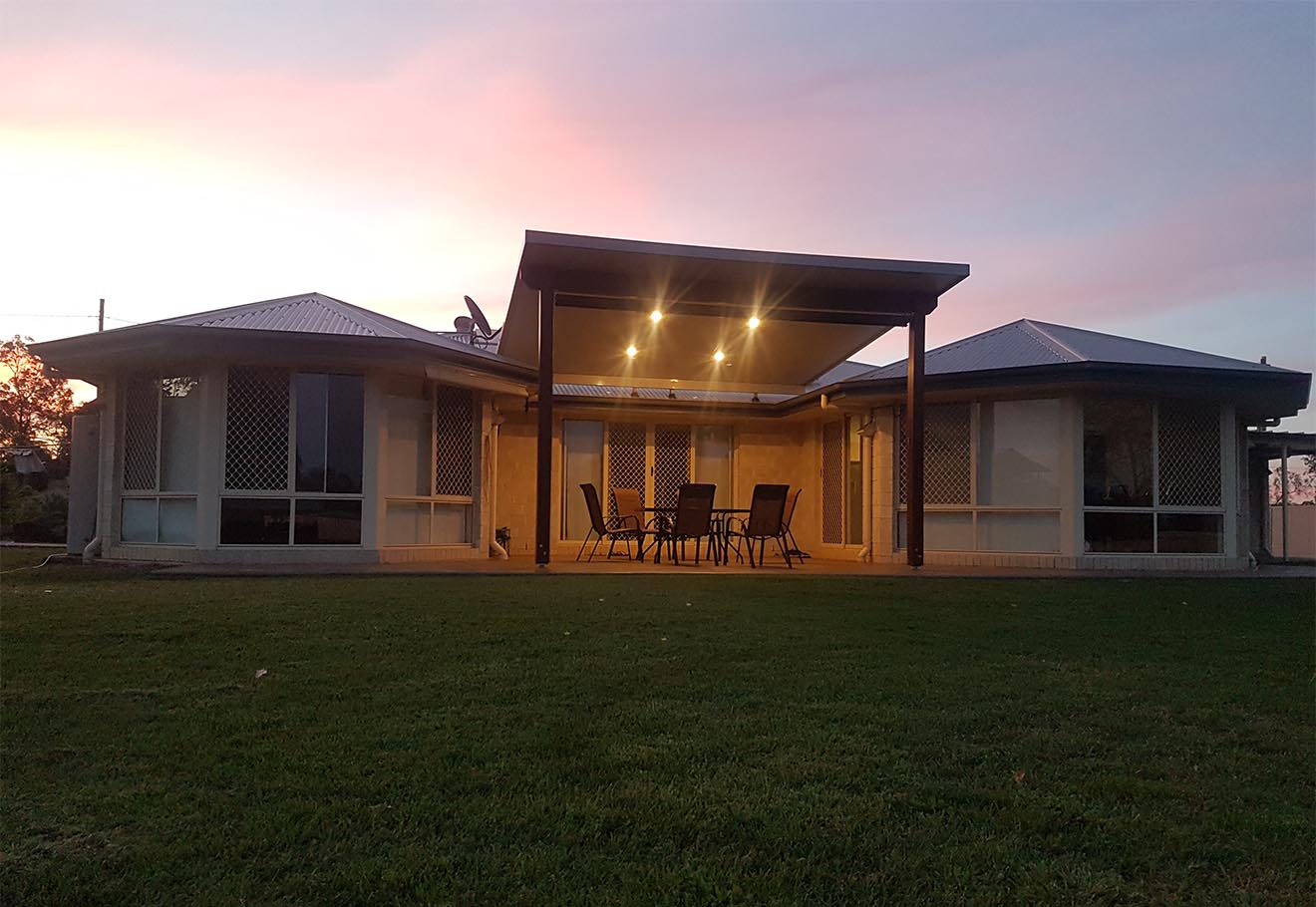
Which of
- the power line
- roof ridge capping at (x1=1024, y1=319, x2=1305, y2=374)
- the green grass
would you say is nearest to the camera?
the green grass

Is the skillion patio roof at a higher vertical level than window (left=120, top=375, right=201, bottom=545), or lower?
higher

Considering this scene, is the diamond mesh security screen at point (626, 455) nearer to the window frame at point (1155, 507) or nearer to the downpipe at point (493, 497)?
the downpipe at point (493, 497)

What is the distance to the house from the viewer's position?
30.9ft

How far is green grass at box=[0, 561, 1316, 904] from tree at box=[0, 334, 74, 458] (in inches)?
1214

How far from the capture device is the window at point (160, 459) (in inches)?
383

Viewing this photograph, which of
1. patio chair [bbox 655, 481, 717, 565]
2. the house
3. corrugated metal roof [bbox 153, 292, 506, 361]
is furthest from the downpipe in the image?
patio chair [bbox 655, 481, 717, 565]

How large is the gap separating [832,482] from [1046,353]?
3.80 meters

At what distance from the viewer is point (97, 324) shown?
34.1 metres

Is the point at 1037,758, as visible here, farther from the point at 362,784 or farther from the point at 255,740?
the point at 255,740

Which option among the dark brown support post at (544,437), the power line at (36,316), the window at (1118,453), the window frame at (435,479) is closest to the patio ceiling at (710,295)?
the dark brown support post at (544,437)

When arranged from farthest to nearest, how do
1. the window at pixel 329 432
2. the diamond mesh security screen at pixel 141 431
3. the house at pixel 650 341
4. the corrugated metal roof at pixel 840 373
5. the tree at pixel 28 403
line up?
the tree at pixel 28 403
the corrugated metal roof at pixel 840 373
the diamond mesh security screen at pixel 141 431
the window at pixel 329 432
the house at pixel 650 341

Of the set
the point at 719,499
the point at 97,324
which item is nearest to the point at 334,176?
the point at 719,499

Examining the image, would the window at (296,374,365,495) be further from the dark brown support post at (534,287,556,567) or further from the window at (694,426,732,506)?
the window at (694,426,732,506)

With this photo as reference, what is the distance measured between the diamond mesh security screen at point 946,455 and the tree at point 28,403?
2940 cm
